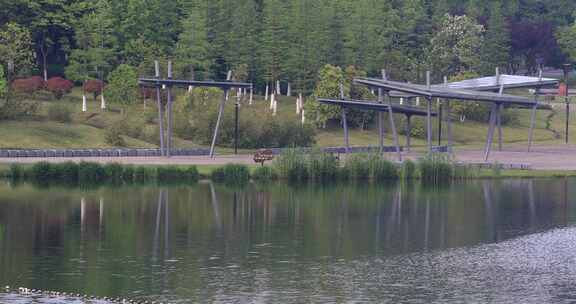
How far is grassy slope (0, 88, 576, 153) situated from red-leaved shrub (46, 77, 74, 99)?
832 millimetres

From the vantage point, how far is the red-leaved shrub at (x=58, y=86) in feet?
373

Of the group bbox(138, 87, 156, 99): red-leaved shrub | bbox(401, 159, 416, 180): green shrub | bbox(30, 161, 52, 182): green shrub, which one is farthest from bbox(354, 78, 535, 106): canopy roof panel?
bbox(138, 87, 156, 99): red-leaved shrub

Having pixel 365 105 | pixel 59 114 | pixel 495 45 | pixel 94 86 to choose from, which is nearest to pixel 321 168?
pixel 365 105

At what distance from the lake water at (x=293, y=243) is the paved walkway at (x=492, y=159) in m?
10.9

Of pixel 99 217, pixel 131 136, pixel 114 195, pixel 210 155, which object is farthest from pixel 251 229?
pixel 131 136

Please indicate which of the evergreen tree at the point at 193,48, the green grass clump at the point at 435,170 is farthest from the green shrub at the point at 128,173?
the evergreen tree at the point at 193,48

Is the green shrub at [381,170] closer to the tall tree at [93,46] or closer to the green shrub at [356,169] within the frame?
the green shrub at [356,169]

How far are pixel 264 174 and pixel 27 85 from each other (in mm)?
34749

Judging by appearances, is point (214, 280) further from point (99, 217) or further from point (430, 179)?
point (430, 179)

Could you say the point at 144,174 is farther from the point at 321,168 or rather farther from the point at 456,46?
the point at 456,46

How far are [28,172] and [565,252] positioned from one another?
38.7 m

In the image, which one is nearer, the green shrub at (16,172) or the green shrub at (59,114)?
the green shrub at (16,172)

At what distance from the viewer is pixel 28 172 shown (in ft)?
257

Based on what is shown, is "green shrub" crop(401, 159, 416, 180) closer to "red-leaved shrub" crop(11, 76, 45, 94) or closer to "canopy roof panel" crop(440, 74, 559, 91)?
"canopy roof panel" crop(440, 74, 559, 91)
